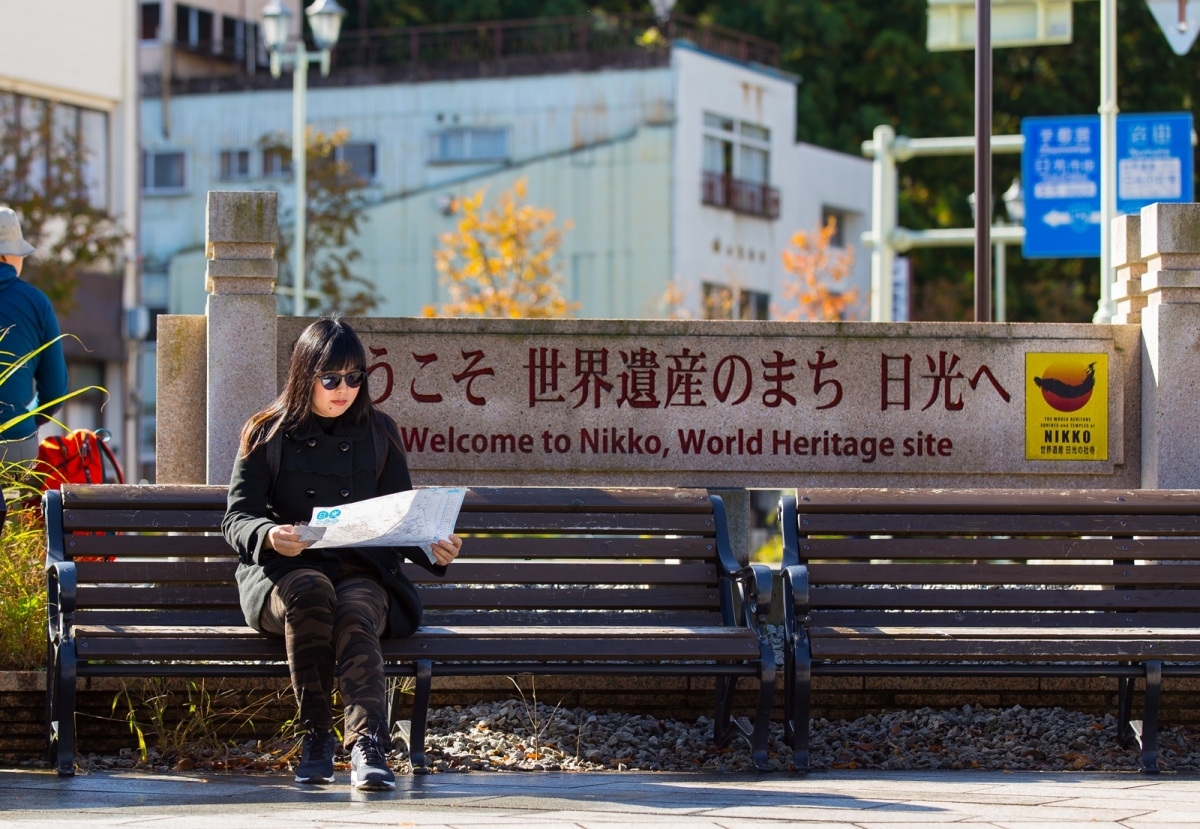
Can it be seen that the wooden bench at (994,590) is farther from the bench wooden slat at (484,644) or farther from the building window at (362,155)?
the building window at (362,155)

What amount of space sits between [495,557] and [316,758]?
1273 millimetres

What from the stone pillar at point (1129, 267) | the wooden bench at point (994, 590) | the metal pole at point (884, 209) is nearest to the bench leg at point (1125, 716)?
the wooden bench at point (994, 590)

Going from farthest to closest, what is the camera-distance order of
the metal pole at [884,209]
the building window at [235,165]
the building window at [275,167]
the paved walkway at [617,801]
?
the building window at [235,165]
the building window at [275,167]
the metal pole at [884,209]
the paved walkway at [617,801]

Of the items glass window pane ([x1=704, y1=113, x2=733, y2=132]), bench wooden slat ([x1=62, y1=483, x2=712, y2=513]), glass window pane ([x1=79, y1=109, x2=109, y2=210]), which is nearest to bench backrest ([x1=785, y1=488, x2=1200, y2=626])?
bench wooden slat ([x1=62, y1=483, x2=712, y2=513])

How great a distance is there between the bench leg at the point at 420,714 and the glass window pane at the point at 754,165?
122ft

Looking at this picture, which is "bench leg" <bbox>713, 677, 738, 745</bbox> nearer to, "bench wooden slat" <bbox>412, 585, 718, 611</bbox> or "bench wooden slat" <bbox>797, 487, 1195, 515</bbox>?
"bench wooden slat" <bbox>412, 585, 718, 611</bbox>

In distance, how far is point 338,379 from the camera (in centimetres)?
712

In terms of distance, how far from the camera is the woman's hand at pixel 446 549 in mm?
6891

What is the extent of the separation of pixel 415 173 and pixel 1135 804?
38.3 m

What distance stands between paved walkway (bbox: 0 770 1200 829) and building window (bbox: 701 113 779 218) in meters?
35.8

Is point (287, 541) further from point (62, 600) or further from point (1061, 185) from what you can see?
point (1061, 185)

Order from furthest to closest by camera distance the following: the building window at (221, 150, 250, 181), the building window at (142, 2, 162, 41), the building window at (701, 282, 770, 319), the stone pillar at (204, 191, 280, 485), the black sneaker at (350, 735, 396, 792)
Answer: the building window at (142, 2, 162, 41)
the building window at (221, 150, 250, 181)
the building window at (701, 282, 770, 319)
the stone pillar at (204, 191, 280, 485)
the black sneaker at (350, 735, 396, 792)

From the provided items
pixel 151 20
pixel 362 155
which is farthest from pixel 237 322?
pixel 151 20

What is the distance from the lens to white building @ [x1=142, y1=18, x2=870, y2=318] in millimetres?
41594
